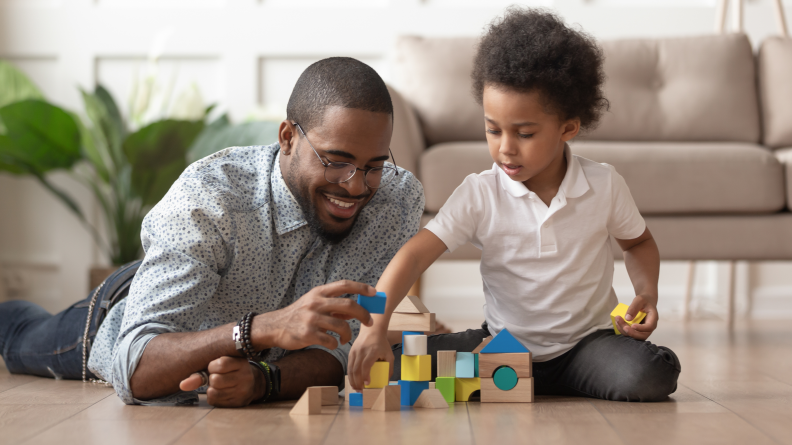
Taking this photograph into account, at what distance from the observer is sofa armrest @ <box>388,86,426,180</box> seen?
234 centimetres

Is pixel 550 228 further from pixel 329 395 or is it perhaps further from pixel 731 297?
pixel 731 297

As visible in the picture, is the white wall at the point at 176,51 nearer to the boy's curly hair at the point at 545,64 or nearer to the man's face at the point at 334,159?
the boy's curly hair at the point at 545,64

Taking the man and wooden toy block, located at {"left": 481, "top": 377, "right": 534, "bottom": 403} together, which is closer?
the man

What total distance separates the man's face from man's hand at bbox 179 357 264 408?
1.06 feet

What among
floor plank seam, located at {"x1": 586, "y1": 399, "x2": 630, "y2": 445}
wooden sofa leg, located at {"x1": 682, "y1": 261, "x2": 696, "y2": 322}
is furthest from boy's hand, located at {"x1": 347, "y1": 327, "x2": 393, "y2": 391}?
wooden sofa leg, located at {"x1": 682, "y1": 261, "x2": 696, "y2": 322}

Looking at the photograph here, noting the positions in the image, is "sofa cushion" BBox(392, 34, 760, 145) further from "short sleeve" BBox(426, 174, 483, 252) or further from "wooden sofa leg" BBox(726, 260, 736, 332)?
"short sleeve" BBox(426, 174, 483, 252)

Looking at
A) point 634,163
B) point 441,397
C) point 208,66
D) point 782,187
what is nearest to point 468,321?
point 634,163

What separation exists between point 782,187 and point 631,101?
0.70 m

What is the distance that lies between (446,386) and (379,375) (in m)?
0.16

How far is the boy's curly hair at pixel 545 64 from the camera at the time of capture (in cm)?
141

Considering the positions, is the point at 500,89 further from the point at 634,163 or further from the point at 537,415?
the point at 634,163

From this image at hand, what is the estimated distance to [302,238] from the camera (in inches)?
57.6

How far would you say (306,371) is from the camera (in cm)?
141

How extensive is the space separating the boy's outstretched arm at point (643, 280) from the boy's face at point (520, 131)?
30cm
